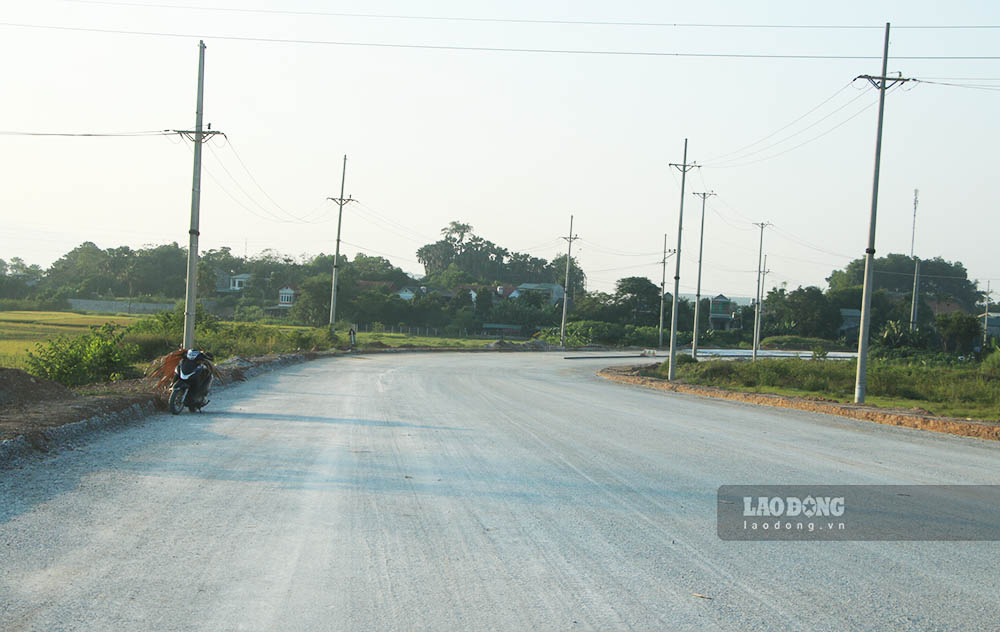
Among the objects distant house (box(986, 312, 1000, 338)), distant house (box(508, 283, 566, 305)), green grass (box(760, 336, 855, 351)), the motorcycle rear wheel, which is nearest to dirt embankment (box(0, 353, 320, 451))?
the motorcycle rear wheel

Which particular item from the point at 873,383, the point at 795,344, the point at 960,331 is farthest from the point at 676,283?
the point at 795,344

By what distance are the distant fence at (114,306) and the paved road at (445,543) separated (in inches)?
2584

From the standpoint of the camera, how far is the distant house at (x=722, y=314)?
11781 centimetres

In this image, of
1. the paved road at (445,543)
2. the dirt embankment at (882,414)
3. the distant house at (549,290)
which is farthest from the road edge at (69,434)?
the distant house at (549,290)

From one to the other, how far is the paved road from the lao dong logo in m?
0.48

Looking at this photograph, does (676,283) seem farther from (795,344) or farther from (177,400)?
(795,344)

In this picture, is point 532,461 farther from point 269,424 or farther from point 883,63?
point 883,63

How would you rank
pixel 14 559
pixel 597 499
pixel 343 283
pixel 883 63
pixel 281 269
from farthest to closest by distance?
pixel 281 269, pixel 343 283, pixel 883 63, pixel 597 499, pixel 14 559

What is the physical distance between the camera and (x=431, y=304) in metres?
89.8

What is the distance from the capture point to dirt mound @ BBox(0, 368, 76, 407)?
1423 cm

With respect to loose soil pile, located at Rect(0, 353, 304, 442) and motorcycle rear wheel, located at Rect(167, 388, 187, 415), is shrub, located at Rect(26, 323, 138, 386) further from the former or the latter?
motorcycle rear wheel, located at Rect(167, 388, 187, 415)

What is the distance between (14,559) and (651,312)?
103m

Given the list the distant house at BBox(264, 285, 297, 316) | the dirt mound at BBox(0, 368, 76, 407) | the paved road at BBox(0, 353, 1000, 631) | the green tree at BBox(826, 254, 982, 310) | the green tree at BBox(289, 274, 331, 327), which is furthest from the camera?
the green tree at BBox(826, 254, 982, 310)

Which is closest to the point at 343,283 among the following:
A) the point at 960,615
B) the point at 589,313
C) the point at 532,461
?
the point at 589,313
